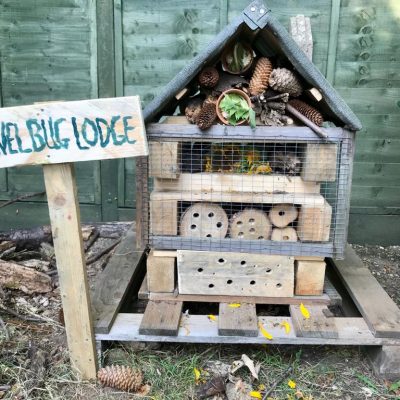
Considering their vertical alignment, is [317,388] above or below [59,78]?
below

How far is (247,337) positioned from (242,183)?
2.55 ft

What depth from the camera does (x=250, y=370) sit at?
2.23 metres

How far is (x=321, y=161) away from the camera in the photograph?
2.34m

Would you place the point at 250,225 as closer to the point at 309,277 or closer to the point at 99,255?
the point at 309,277

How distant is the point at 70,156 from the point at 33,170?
262 centimetres

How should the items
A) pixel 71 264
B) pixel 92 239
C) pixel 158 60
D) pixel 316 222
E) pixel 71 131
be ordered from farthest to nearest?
pixel 158 60 → pixel 92 239 → pixel 316 222 → pixel 71 264 → pixel 71 131

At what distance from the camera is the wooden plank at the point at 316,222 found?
7.87ft

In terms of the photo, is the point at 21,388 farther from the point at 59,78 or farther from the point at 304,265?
the point at 59,78

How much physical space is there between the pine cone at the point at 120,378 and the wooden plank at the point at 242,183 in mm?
962

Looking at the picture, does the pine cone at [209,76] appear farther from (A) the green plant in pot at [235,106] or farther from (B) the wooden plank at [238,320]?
(B) the wooden plank at [238,320]

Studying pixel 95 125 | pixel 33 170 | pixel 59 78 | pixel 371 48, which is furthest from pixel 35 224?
pixel 371 48

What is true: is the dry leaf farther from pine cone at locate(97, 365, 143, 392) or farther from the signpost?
the signpost

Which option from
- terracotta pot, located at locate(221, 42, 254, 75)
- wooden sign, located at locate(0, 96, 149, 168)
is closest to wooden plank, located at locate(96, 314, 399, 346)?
wooden sign, located at locate(0, 96, 149, 168)

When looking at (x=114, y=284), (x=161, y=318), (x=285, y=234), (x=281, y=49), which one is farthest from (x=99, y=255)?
(x=281, y=49)
